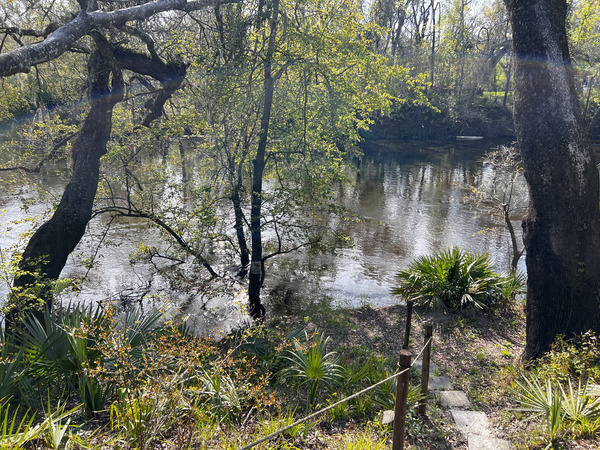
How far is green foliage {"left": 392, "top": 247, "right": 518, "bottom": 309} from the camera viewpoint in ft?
27.0

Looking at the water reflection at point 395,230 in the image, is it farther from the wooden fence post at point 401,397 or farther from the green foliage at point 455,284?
the wooden fence post at point 401,397

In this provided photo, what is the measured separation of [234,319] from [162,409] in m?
6.56

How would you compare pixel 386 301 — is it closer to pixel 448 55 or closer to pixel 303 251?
pixel 303 251

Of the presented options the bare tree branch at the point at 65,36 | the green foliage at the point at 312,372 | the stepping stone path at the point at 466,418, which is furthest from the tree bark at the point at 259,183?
the stepping stone path at the point at 466,418

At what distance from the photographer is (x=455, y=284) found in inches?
335

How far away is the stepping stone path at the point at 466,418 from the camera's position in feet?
13.3

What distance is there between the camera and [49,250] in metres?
7.68

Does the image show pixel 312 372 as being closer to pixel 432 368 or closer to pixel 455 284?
pixel 432 368

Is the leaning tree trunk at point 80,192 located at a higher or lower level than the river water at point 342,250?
higher

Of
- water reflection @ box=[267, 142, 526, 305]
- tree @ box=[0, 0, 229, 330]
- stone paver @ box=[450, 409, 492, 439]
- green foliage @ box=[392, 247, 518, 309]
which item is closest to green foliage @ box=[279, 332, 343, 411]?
stone paver @ box=[450, 409, 492, 439]

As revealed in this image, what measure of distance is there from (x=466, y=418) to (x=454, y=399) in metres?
0.51

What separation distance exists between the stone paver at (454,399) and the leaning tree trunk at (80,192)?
23.1 ft

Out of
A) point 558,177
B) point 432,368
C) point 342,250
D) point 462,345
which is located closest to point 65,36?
point 558,177

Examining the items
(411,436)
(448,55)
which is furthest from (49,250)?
(448,55)
